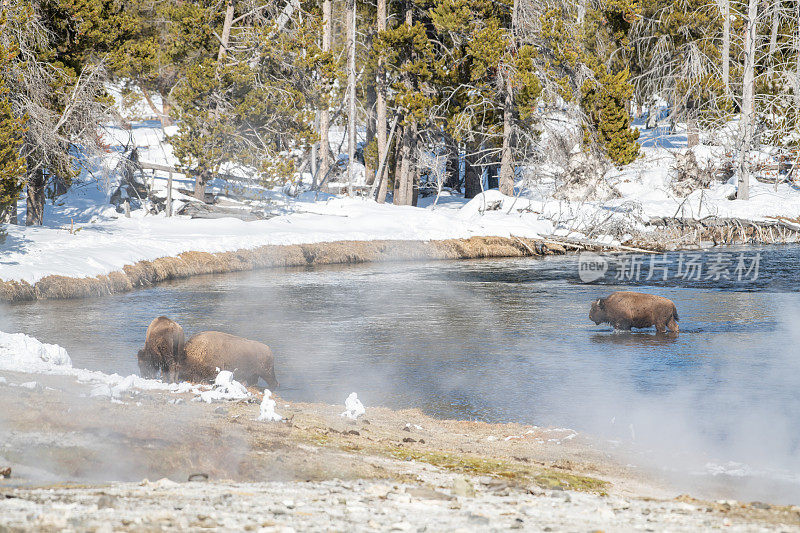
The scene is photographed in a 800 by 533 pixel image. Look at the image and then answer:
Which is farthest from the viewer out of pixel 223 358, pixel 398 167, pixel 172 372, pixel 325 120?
pixel 398 167

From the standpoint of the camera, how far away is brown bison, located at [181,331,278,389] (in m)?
12.1

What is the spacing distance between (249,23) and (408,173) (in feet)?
36.4

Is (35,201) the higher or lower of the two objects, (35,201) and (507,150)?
the lower

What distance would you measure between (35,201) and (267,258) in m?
8.56

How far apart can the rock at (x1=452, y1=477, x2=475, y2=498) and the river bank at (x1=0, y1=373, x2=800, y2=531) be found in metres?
0.02

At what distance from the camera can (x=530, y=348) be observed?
15609mm

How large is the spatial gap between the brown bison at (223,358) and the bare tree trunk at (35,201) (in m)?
19.2

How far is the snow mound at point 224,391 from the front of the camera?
34.5ft

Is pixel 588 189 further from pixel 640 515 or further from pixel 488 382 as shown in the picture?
pixel 640 515

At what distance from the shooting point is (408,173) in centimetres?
4241

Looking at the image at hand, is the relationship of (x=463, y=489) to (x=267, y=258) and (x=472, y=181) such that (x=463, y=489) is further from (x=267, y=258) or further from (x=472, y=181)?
(x=472, y=181)

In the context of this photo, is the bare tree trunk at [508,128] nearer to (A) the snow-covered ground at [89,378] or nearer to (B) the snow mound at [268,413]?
(A) the snow-covered ground at [89,378]
